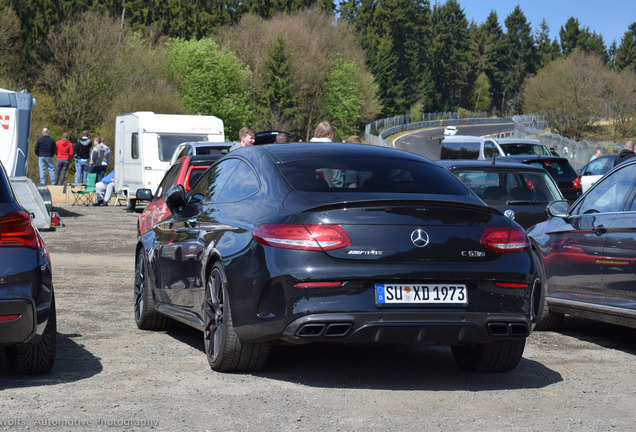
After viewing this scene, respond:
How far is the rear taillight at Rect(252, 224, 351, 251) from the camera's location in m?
6.18

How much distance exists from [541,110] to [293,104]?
21047 millimetres

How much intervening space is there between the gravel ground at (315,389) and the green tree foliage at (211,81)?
7136 centimetres

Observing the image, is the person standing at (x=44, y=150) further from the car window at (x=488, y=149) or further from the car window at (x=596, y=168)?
the car window at (x=596, y=168)

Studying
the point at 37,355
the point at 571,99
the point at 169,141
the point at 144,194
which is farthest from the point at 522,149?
the point at 571,99

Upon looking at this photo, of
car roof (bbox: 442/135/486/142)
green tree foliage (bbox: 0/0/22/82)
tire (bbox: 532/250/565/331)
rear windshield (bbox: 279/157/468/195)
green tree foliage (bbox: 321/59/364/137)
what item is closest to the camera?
rear windshield (bbox: 279/157/468/195)

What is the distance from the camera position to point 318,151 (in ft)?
24.0

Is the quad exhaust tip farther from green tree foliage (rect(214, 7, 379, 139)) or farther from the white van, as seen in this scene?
green tree foliage (rect(214, 7, 379, 139))

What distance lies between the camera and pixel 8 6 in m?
76.1

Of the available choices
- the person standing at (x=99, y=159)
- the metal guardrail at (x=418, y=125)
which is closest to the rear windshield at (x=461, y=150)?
the person standing at (x=99, y=159)

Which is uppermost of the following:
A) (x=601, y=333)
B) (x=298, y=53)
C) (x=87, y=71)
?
(x=298, y=53)

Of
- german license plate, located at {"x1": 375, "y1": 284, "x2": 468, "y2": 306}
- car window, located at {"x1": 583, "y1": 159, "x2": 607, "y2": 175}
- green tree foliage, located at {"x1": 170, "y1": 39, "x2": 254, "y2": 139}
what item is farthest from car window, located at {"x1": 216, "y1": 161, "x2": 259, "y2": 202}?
green tree foliage, located at {"x1": 170, "y1": 39, "x2": 254, "y2": 139}

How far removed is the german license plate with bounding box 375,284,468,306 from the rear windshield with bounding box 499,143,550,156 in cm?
2364

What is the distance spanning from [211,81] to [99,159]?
4874 cm

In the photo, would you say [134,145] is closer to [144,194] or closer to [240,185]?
[144,194]
